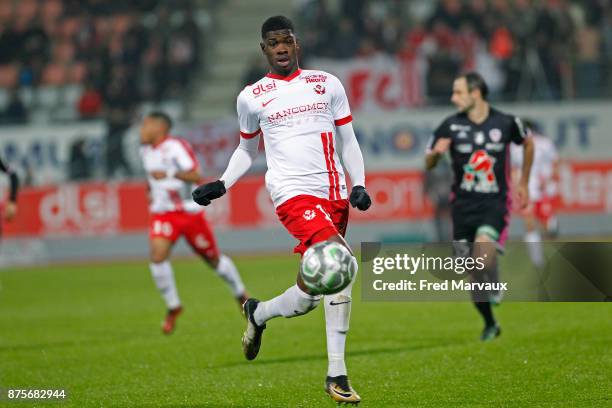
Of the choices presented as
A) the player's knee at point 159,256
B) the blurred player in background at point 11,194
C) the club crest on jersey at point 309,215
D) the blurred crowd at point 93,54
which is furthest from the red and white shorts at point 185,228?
the blurred crowd at point 93,54

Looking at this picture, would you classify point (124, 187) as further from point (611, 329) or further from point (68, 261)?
point (611, 329)

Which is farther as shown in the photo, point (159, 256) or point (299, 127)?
point (159, 256)

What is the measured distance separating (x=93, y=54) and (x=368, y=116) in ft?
27.8

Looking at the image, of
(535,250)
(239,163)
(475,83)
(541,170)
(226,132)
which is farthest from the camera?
(226,132)

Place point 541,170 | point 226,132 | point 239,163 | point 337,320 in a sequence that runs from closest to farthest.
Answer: point 337,320, point 239,163, point 541,170, point 226,132

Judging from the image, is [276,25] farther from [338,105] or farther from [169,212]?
[169,212]

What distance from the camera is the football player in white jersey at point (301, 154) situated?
778 centimetres

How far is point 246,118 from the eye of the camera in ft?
26.4

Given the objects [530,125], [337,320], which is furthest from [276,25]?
[530,125]

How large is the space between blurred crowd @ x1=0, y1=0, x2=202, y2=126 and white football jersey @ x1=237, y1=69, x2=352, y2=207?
A: 61.8ft

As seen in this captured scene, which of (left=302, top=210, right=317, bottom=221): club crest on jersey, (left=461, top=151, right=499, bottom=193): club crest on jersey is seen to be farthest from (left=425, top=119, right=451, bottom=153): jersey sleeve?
(left=302, top=210, right=317, bottom=221): club crest on jersey

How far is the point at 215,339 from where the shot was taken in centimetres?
1275

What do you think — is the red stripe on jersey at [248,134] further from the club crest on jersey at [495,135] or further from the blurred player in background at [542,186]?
the blurred player in background at [542,186]

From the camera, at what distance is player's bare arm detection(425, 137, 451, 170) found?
11.4 meters
